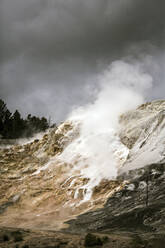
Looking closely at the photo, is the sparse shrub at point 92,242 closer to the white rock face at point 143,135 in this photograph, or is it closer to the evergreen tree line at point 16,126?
the white rock face at point 143,135

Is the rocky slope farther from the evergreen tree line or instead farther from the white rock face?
the evergreen tree line

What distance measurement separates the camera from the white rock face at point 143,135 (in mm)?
25078

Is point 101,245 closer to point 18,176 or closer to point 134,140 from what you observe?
point 134,140

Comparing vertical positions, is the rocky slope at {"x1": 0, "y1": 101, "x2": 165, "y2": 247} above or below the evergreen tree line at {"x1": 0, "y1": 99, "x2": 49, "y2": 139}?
below

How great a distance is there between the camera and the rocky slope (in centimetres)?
1725

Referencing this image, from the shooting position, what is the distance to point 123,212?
1883 cm

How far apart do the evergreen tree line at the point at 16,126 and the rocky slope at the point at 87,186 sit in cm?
964

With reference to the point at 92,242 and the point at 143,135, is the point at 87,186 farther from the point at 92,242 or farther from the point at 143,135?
the point at 92,242

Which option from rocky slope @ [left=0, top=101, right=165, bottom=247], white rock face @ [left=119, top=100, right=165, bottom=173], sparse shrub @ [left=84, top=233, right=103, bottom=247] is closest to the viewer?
sparse shrub @ [left=84, top=233, right=103, bottom=247]

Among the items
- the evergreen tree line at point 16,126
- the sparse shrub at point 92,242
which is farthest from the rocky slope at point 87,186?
the evergreen tree line at point 16,126

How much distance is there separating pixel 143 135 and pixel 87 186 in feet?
28.8

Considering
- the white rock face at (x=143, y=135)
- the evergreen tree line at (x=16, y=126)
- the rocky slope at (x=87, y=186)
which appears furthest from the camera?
the evergreen tree line at (x=16, y=126)

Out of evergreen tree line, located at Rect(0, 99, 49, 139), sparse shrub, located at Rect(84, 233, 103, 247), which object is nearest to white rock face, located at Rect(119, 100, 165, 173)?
sparse shrub, located at Rect(84, 233, 103, 247)

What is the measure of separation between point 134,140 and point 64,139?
38.9 feet
